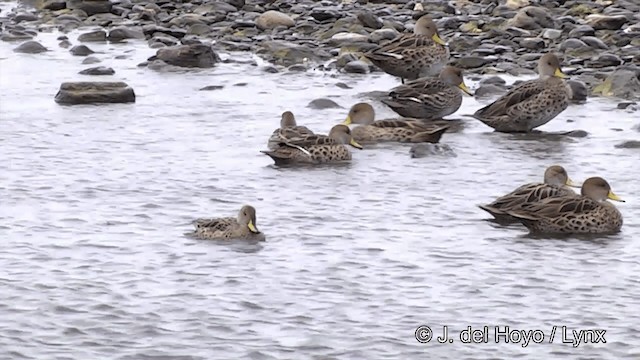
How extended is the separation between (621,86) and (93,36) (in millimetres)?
9392

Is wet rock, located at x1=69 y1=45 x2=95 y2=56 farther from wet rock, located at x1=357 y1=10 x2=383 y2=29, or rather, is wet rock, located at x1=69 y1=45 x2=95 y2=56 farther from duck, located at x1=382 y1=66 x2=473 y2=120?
duck, located at x1=382 y1=66 x2=473 y2=120

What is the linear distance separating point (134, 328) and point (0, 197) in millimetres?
4197

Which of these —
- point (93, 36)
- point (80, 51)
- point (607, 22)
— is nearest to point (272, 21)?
point (93, 36)

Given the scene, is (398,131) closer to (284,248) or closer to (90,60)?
(284,248)

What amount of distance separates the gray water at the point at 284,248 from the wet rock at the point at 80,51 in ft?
16.5

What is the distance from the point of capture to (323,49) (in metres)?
22.6

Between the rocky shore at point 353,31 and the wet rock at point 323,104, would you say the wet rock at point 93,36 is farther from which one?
the wet rock at point 323,104

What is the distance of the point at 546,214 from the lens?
11.9 m

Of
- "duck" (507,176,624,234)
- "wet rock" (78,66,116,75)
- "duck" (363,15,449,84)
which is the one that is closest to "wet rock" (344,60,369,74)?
"duck" (363,15,449,84)

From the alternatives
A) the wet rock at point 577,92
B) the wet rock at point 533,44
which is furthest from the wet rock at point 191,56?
the wet rock at point 577,92

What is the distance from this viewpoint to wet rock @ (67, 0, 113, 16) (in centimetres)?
2741

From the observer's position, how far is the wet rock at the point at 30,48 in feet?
76.0

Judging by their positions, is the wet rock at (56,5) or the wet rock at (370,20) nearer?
the wet rock at (370,20)

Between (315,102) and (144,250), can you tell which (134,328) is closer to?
(144,250)
